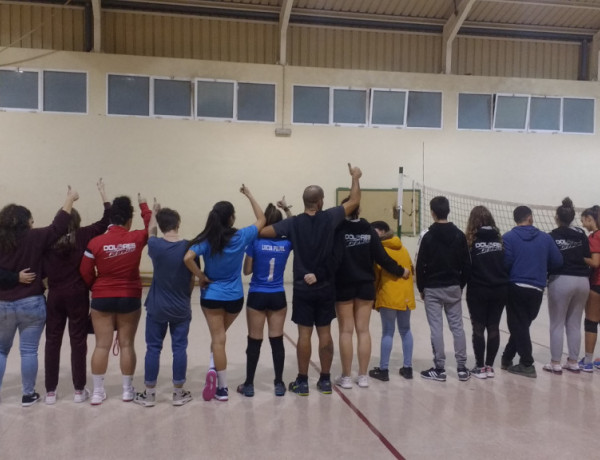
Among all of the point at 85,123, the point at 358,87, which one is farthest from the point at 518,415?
the point at 85,123

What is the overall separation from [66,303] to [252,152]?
837cm

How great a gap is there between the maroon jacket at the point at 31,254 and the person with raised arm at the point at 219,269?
3.38ft

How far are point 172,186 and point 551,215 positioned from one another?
9.34 metres

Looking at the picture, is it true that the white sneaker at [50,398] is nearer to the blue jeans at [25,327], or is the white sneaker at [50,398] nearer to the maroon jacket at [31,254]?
the blue jeans at [25,327]

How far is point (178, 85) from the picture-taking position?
11.6 metres

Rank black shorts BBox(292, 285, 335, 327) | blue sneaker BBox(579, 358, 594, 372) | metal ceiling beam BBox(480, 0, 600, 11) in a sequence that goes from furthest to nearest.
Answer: metal ceiling beam BBox(480, 0, 600, 11) → blue sneaker BBox(579, 358, 594, 372) → black shorts BBox(292, 285, 335, 327)

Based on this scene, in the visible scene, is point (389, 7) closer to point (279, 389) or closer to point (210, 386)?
point (279, 389)

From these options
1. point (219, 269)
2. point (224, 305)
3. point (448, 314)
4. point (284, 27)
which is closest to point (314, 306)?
point (224, 305)

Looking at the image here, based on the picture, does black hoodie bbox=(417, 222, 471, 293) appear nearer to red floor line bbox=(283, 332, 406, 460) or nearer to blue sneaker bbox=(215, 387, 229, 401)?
red floor line bbox=(283, 332, 406, 460)

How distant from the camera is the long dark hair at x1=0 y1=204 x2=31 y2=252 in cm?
388

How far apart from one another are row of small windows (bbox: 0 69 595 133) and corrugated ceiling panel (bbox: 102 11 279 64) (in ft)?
2.52

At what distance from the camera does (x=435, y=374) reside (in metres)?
4.80

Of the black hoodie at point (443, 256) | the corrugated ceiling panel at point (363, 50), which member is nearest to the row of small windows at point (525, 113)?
the corrugated ceiling panel at point (363, 50)

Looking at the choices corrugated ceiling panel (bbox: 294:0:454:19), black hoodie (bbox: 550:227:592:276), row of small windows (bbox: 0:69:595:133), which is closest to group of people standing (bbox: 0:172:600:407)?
black hoodie (bbox: 550:227:592:276)
